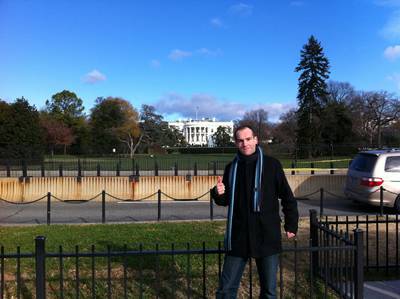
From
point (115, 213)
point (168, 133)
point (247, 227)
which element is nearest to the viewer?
point (247, 227)

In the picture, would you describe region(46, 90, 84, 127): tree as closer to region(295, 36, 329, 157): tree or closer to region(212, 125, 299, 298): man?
region(295, 36, 329, 157): tree

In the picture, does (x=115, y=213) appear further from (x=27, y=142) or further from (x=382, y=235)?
(x=27, y=142)

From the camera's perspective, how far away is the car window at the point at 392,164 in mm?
14133

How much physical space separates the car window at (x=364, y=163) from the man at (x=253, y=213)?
1049cm

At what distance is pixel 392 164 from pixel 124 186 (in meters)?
9.90

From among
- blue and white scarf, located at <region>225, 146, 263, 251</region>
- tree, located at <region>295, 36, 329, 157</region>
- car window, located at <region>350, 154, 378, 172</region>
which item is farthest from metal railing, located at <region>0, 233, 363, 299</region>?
tree, located at <region>295, 36, 329, 157</region>

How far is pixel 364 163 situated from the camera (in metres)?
14.6

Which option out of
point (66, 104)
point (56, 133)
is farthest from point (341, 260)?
point (66, 104)

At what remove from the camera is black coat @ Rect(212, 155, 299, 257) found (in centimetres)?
441

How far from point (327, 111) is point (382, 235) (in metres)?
64.2

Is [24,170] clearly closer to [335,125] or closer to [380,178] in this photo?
[380,178]

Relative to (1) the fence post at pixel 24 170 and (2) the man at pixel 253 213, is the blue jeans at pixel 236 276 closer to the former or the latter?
(2) the man at pixel 253 213

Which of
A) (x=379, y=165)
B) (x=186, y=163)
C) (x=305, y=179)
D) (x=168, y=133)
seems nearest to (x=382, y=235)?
(x=379, y=165)

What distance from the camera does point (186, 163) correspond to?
79.0 ft
